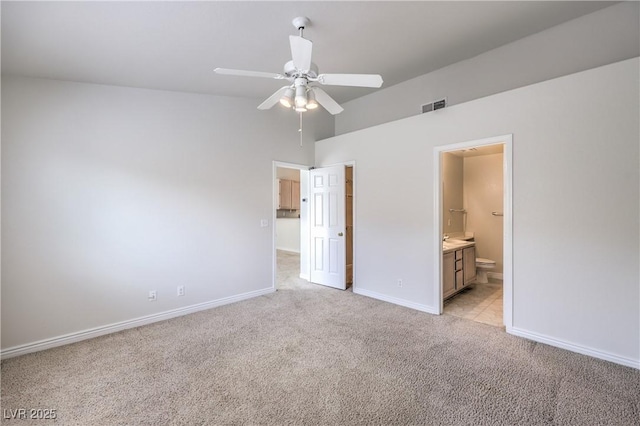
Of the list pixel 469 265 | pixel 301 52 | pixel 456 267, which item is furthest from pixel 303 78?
Result: pixel 469 265

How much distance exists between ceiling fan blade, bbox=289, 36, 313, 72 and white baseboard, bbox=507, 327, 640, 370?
10.9 feet

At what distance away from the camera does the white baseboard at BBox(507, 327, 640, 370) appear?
7.81 feet

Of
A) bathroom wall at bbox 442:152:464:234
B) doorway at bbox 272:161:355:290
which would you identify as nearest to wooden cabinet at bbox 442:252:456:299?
bathroom wall at bbox 442:152:464:234

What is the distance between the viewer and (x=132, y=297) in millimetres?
3254

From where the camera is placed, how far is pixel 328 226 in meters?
4.77

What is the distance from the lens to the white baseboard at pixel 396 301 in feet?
11.9

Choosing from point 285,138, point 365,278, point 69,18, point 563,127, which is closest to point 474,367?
point 365,278

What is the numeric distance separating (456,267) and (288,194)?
5525mm

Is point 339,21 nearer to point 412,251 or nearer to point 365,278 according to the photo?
point 412,251

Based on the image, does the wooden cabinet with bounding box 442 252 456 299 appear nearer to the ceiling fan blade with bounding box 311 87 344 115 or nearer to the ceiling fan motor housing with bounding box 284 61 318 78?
the ceiling fan blade with bounding box 311 87 344 115

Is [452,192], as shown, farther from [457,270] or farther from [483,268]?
[457,270]

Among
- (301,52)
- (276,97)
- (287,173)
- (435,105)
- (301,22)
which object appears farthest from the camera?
(287,173)

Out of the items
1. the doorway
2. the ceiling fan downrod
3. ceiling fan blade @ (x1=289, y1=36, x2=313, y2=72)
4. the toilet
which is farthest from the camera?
the toilet

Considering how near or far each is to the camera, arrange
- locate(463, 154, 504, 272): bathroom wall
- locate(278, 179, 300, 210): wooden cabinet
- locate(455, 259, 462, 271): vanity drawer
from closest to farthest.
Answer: locate(455, 259, 462, 271): vanity drawer, locate(463, 154, 504, 272): bathroom wall, locate(278, 179, 300, 210): wooden cabinet
